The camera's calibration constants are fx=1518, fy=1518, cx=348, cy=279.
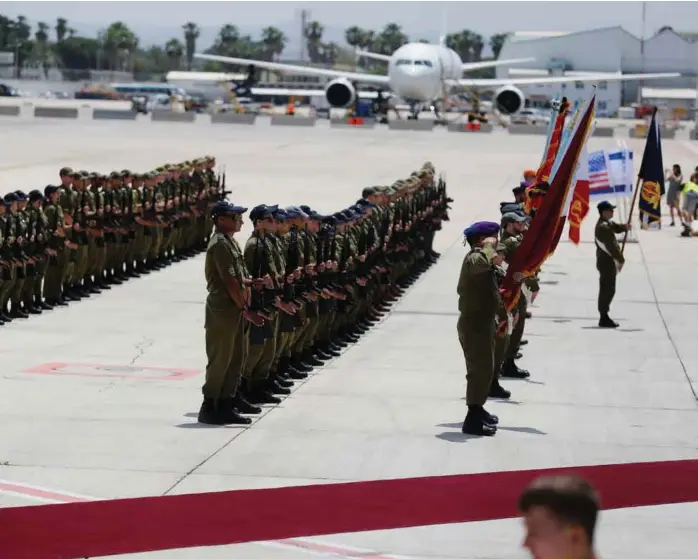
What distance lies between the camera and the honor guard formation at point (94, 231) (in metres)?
17.3

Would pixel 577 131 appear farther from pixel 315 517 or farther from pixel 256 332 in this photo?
pixel 315 517

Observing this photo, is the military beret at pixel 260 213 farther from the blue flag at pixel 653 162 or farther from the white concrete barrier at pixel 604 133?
the white concrete barrier at pixel 604 133

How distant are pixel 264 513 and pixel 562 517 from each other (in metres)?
3.81

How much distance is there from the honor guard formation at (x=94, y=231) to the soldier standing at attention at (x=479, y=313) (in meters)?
7.06

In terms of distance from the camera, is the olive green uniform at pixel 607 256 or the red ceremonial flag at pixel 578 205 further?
the red ceremonial flag at pixel 578 205

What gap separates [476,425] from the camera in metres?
11.5

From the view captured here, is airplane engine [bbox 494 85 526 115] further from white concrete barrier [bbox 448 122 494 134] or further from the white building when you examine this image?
the white building

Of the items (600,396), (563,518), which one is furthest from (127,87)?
(563,518)

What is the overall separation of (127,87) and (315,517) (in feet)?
481

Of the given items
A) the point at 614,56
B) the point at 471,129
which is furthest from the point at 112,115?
the point at 614,56

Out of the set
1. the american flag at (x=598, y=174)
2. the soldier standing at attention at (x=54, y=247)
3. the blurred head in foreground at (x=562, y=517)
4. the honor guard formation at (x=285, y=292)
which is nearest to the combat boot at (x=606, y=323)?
the honor guard formation at (x=285, y=292)

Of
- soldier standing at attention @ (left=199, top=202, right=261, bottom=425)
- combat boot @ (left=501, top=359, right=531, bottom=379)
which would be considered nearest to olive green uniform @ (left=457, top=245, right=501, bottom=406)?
soldier standing at attention @ (left=199, top=202, right=261, bottom=425)

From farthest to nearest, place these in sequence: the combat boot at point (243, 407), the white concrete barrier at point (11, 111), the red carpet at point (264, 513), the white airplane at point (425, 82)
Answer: the white concrete barrier at point (11, 111)
the white airplane at point (425, 82)
the combat boot at point (243, 407)
the red carpet at point (264, 513)

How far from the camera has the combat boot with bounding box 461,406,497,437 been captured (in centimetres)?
1148
